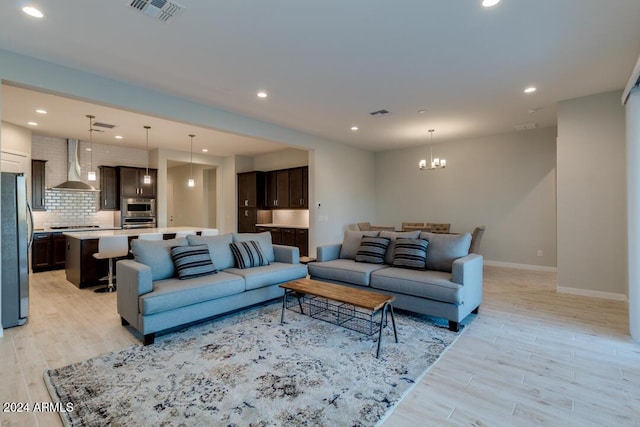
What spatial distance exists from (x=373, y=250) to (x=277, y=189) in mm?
4548

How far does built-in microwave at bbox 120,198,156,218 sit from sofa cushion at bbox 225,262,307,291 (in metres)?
5.12

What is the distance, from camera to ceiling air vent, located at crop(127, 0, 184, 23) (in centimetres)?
242

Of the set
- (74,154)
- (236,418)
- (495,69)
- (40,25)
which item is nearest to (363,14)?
(495,69)

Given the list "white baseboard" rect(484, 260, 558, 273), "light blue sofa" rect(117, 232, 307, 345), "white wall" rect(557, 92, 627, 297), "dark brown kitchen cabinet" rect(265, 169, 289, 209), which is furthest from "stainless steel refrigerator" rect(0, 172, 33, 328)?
"white baseboard" rect(484, 260, 558, 273)

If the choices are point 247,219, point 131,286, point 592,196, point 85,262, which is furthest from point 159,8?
point 247,219

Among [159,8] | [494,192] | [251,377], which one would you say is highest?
[159,8]

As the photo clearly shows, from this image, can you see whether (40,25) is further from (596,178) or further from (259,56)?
(596,178)

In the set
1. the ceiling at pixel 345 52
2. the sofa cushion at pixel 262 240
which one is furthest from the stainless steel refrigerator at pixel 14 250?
the sofa cushion at pixel 262 240

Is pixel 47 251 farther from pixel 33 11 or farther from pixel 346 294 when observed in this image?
pixel 346 294

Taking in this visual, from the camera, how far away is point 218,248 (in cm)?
411

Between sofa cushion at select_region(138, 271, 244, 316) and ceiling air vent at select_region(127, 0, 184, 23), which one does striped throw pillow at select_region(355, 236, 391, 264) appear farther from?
ceiling air vent at select_region(127, 0, 184, 23)

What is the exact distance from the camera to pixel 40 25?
2.74 meters

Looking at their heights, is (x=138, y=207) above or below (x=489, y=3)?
below

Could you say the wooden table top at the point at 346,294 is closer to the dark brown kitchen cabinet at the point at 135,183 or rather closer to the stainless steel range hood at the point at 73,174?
the stainless steel range hood at the point at 73,174
